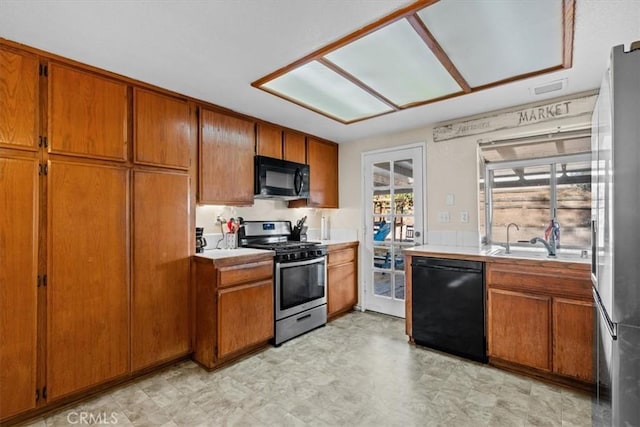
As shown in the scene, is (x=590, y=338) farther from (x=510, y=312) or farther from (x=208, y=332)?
(x=208, y=332)

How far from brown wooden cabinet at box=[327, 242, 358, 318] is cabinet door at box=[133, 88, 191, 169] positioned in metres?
1.86

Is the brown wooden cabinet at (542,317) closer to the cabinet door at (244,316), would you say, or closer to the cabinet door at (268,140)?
the cabinet door at (244,316)

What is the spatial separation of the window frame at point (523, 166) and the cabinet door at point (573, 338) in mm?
1084

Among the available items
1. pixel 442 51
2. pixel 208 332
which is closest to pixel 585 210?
pixel 442 51

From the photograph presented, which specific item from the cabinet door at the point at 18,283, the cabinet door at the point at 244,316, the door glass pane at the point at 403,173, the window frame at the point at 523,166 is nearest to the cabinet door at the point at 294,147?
the door glass pane at the point at 403,173

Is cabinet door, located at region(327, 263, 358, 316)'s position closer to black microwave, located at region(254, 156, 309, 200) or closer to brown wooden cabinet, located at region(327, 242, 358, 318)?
brown wooden cabinet, located at region(327, 242, 358, 318)

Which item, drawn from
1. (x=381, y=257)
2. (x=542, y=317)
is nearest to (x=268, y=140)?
(x=381, y=257)

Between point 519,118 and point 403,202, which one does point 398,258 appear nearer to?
point 403,202

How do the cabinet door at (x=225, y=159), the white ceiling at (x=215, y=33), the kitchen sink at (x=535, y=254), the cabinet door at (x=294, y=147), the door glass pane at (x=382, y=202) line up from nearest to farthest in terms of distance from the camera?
the white ceiling at (x=215, y=33) < the kitchen sink at (x=535, y=254) < the cabinet door at (x=225, y=159) < the cabinet door at (x=294, y=147) < the door glass pane at (x=382, y=202)

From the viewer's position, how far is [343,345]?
9.62 ft

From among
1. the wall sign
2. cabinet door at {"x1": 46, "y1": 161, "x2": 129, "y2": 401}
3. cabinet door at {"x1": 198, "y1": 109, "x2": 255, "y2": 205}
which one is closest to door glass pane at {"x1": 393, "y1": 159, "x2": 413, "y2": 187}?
the wall sign

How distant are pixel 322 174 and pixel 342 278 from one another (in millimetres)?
1345

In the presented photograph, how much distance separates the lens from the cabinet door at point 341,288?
3584 mm

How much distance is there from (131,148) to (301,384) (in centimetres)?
214
